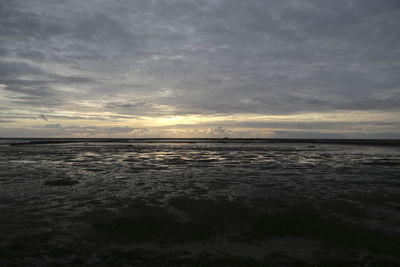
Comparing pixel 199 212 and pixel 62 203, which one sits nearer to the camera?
pixel 199 212

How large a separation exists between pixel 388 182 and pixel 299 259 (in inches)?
521

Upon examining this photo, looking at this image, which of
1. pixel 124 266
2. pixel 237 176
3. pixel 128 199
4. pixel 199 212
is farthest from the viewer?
pixel 237 176

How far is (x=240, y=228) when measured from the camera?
7664 millimetres

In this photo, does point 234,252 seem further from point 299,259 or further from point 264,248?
point 299,259

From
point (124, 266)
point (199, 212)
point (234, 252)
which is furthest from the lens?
point (199, 212)

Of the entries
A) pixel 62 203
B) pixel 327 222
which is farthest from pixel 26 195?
pixel 327 222

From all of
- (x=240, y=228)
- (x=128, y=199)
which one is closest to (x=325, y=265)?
(x=240, y=228)

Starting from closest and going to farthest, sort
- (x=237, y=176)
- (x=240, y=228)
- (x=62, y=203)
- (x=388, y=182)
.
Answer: (x=240, y=228) → (x=62, y=203) → (x=388, y=182) → (x=237, y=176)

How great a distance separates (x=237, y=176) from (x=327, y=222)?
9244 millimetres

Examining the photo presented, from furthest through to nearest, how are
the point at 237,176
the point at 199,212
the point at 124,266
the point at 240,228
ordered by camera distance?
the point at 237,176 < the point at 199,212 < the point at 240,228 < the point at 124,266

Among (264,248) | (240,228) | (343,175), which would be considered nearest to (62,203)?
(240,228)

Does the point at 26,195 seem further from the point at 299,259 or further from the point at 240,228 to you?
the point at 299,259

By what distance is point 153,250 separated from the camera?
239 inches

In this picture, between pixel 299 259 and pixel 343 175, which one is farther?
pixel 343 175
